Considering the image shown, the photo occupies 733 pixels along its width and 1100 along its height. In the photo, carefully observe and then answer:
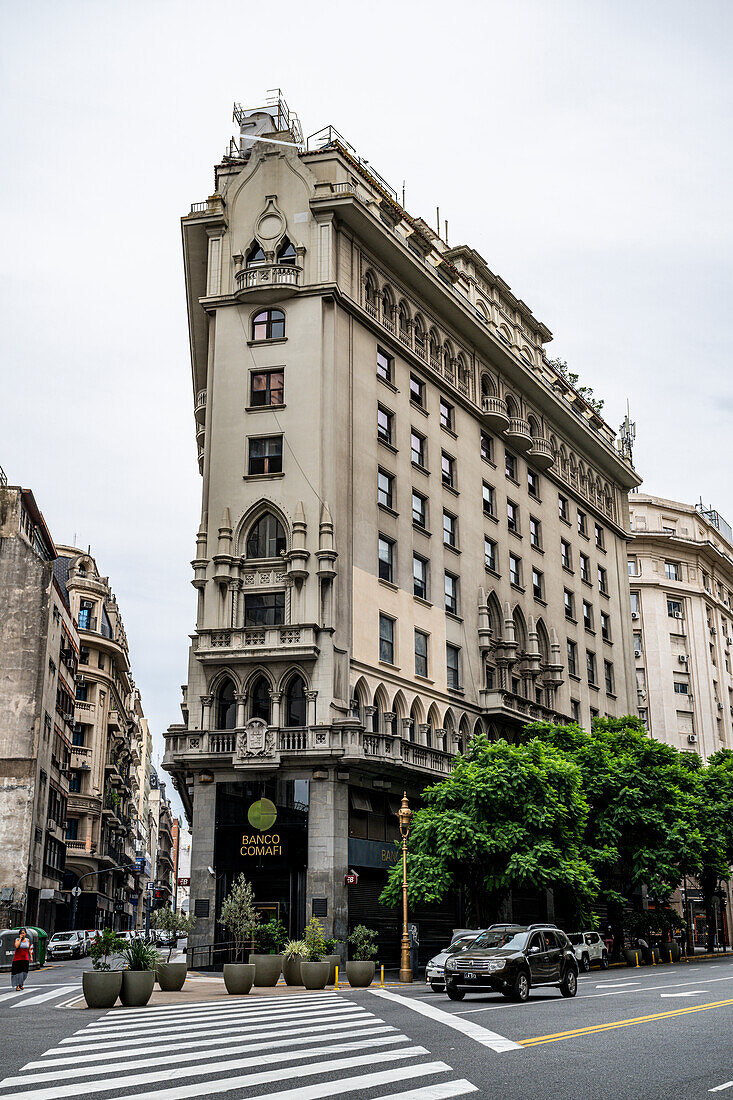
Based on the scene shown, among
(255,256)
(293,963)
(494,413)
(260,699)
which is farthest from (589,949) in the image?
(255,256)

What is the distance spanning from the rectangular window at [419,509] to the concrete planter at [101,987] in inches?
1089

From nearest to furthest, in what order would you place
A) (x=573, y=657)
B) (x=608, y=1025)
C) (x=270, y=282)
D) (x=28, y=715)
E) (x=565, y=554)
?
(x=608, y=1025)
(x=270, y=282)
(x=28, y=715)
(x=573, y=657)
(x=565, y=554)

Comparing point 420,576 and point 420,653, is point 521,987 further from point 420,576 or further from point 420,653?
point 420,576

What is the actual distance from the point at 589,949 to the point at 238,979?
19015 millimetres

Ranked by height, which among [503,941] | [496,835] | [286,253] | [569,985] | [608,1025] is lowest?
[608,1025]

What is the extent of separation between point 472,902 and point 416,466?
62.3ft

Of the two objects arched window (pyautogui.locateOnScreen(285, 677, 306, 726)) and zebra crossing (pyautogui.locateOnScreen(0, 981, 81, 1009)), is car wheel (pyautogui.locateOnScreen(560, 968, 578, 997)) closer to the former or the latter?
zebra crossing (pyautogui.locateOnScreen(0, 981, 81, 1009))

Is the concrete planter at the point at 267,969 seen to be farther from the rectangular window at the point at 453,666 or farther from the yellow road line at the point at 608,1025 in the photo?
the rectangular window at the point at 453,666

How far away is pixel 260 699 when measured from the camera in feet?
132

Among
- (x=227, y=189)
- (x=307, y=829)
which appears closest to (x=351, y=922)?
(x=307, y=829)

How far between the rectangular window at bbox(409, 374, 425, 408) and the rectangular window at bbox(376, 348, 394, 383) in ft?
5.53

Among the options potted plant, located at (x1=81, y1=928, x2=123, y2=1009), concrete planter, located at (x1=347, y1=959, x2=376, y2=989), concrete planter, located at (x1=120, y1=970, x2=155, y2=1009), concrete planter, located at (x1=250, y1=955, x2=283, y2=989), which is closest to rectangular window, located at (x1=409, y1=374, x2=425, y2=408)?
concrete planter, located at (x1=347, y1=959, x2=376, y2=989)

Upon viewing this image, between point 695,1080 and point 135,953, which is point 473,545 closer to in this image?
point 135,953

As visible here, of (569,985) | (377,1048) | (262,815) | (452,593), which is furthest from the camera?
(452,593)
